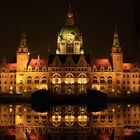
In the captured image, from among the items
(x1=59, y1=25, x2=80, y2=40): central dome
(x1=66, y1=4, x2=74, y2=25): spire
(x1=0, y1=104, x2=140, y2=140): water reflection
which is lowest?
(x1=0, y1=104, x2=140, y2=140): water reflection

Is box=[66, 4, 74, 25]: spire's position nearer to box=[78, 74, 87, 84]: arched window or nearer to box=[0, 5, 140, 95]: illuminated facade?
box=[0, 5, 140, 95]: illuminated facade

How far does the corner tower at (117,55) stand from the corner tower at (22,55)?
79.4 feet

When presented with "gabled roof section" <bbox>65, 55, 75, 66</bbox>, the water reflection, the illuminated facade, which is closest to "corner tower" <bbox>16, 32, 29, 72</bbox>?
the illuminated facade

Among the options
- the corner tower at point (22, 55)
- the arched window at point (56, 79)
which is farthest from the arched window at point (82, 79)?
the corner tower at point (22, 55)

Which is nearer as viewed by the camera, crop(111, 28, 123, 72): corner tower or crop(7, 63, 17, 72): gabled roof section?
crop(111, 28, 123, 72): corner tower

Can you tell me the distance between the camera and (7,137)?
1767 inches

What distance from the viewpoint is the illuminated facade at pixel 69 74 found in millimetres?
145625

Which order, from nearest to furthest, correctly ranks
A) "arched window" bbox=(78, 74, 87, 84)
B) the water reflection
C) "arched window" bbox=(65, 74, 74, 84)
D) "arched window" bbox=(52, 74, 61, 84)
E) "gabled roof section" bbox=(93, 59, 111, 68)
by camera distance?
the water reflection
"arched window" bbox=(52, 74, 61, 84)
"arched window" bbox=(65, 74, 74, 84)
"arched window" bbox=(78, 74, 87, 84)
"gabled roof section" bbox=(93, 59, 111, 68)

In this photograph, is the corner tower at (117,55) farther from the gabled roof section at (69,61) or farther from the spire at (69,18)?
the spire at (69,18)

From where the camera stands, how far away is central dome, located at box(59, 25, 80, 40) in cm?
15912

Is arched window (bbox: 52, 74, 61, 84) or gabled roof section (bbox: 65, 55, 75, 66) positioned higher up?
gabled roof section (bbox: 65, 55, 75, 66)

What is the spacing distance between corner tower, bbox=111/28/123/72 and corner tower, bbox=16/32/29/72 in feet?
79.4

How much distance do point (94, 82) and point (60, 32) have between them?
21.6 m

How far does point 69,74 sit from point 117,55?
1573cm
